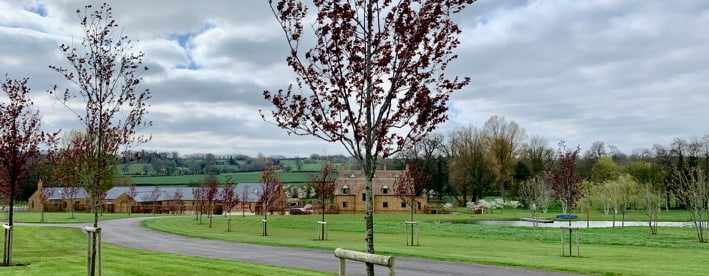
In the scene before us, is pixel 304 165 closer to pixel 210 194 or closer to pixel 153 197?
pixel 153 197

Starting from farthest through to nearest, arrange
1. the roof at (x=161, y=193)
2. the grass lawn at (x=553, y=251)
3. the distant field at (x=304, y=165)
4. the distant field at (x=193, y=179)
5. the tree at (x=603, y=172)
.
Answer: the distant field at (x=304, y=165)
the distant field at (x=193, y=179)
the tree at (x=603, y=172)
the roof at (x=161, y=193)
the grass lawn at (x=553, y=251)

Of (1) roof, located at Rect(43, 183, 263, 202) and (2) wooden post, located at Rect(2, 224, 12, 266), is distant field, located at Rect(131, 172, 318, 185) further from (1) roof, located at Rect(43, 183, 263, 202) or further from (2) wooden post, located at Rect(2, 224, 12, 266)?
(2) wooden post, located at Rect(2, 224, 12, 266)

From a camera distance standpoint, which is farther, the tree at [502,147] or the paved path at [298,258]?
the tree at [502,147]

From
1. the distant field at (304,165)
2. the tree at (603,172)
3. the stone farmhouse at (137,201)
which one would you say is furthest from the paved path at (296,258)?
the distant field at (304,165)

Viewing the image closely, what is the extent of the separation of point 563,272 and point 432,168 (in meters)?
79.2

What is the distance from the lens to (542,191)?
53.9 meters

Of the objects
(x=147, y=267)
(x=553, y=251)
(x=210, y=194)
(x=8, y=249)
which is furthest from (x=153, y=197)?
(x=147, y=267)

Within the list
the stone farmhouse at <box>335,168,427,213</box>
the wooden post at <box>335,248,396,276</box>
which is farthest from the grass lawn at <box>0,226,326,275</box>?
the stone farmhouse at <box>335,168,427,213</box>

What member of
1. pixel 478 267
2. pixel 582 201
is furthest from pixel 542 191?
pixel 478 267

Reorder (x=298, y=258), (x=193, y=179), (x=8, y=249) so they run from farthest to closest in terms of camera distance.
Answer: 1. (x=193, y=179)
2. (x=298, y=258)
3. (x=8, y=249)

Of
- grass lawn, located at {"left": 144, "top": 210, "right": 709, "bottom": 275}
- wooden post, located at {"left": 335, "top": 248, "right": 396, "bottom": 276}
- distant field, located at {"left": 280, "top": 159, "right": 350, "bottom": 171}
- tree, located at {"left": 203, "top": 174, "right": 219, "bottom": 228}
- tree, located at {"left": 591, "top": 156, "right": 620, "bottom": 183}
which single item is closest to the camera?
wooden post, located at {"left": 335, "top": 248, "right": 396, "bottom": 276}

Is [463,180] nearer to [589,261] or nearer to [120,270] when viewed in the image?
[589,261]

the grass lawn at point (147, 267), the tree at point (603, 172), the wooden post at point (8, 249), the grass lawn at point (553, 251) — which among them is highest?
the tree at point (603, 172)

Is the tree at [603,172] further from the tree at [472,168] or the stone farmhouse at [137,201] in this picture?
the stone farmhouse at [137,201]
